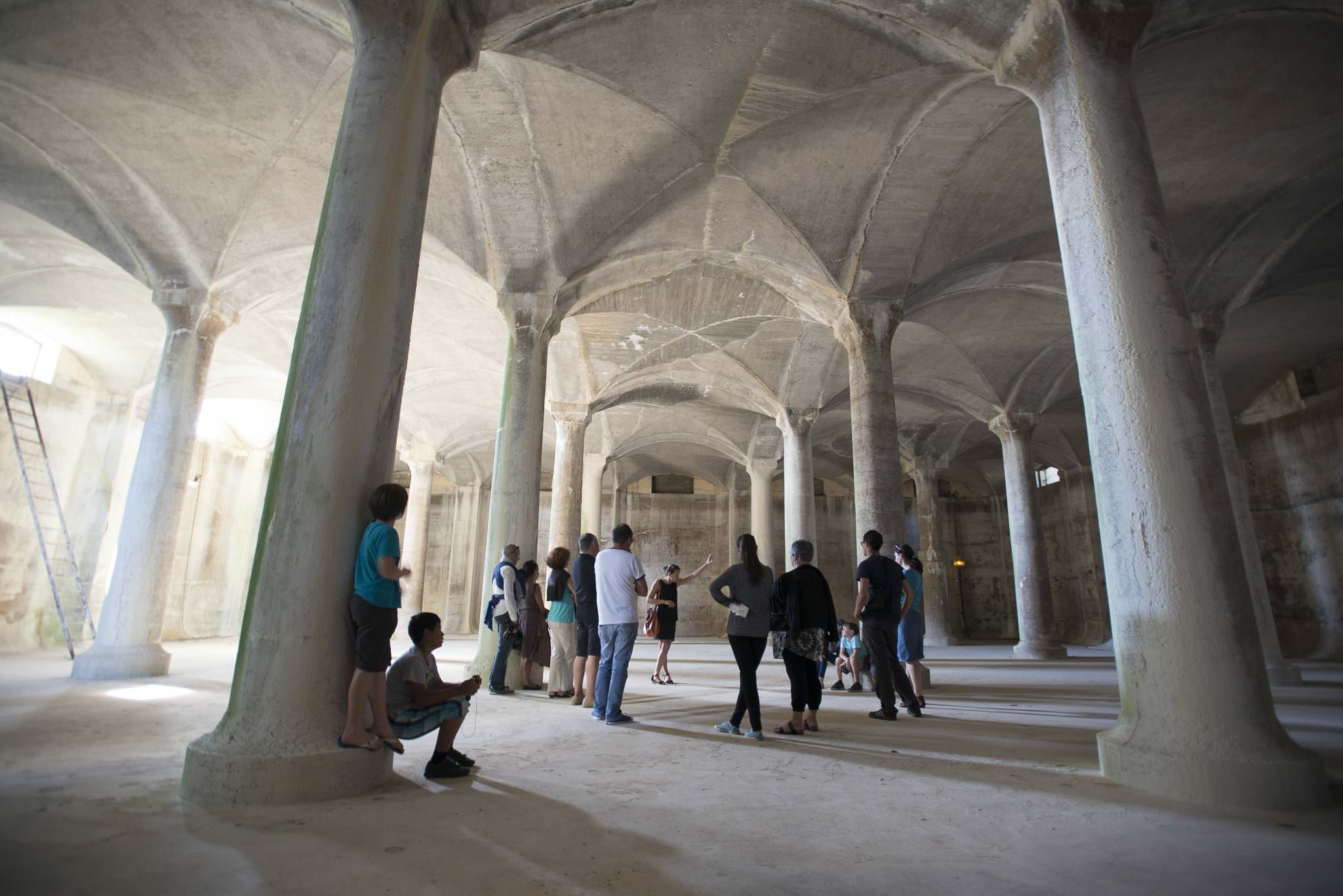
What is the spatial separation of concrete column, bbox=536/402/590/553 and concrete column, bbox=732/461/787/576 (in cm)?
513

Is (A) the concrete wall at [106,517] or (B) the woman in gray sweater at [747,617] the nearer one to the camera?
(B) the woman in gray sweater at [747,617]

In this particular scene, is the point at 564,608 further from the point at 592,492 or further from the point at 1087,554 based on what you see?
the point at 1087,554

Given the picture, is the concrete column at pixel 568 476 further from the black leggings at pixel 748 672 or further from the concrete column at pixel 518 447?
the black leggings at pixel 748 672

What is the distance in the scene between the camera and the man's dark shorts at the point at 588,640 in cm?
617

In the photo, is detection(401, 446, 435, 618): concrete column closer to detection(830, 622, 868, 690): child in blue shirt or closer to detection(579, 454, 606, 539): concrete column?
detection(579, 454, 606, 539): concrete column

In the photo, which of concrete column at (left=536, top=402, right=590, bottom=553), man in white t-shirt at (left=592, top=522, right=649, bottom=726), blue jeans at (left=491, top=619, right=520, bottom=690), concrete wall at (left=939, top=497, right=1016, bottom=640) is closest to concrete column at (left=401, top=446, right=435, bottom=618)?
concrete column at (left=536, top=402, right=590, bottom=553)

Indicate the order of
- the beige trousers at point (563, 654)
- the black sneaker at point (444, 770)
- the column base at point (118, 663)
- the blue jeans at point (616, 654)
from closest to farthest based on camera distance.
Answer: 1. the black sneaker at point (444, 770)
2. the blue jeans at point (616, 654)
3. the beige trousers at point (563, 654)
4. the column base at point (118, 663)

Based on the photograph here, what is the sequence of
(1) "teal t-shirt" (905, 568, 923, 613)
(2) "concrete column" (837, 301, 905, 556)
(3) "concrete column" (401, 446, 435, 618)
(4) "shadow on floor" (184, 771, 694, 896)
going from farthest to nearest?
(3) "concrete column" (401, 446, 435, 618)
(2) "concrete column" (837, 301, 905, 556)
(1) "teal t-shirt" (905, 568, 923, 613)
(4) "shadow on floor" (184, 771, 694, 896)

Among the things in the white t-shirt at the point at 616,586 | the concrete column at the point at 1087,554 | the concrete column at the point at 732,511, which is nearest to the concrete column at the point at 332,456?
the white t-shirt at the point at 616,586

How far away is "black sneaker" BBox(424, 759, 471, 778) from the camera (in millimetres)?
3387

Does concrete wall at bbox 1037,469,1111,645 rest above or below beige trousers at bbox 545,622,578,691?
above

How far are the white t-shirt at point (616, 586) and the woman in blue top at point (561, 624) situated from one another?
3.67 ft

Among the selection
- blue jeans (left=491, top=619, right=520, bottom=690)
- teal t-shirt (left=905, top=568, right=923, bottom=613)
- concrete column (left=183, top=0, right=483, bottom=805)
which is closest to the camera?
concrete column (left=183, top=0, right=483, bottom=805)

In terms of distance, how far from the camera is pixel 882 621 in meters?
5.63
